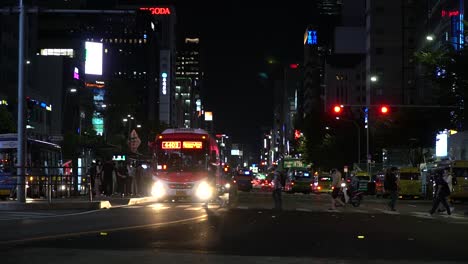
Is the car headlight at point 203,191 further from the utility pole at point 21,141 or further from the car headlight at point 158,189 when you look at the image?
the utility pole at point 21,141

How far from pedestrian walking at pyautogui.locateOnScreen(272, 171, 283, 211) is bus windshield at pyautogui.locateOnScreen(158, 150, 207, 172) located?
3.64 m

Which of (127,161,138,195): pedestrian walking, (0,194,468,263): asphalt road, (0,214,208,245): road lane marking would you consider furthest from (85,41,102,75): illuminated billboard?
(0,214,208,245): road lane marking

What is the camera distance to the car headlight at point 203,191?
30.9 meters

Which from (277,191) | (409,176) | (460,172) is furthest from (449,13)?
(277,191)

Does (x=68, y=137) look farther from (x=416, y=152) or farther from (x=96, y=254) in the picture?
(x=96, y=254)

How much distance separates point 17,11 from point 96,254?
16444mm

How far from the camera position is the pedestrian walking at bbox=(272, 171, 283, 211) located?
28.0m

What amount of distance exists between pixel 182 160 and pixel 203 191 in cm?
179

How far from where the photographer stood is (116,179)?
37.6 meters

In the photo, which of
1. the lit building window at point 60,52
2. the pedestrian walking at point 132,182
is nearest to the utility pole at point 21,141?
the pedestrian walking at point 132,182

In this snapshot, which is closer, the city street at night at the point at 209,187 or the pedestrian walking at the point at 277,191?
the city street at night at the point at 209,187

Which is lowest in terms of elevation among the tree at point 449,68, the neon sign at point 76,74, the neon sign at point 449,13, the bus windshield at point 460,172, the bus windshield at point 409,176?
the bus windshield at point 409,176

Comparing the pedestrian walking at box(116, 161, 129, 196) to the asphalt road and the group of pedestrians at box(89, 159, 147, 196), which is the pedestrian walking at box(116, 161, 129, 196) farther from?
the asphalt road

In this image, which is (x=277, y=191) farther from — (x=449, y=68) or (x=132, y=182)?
(x=449, y=68)
